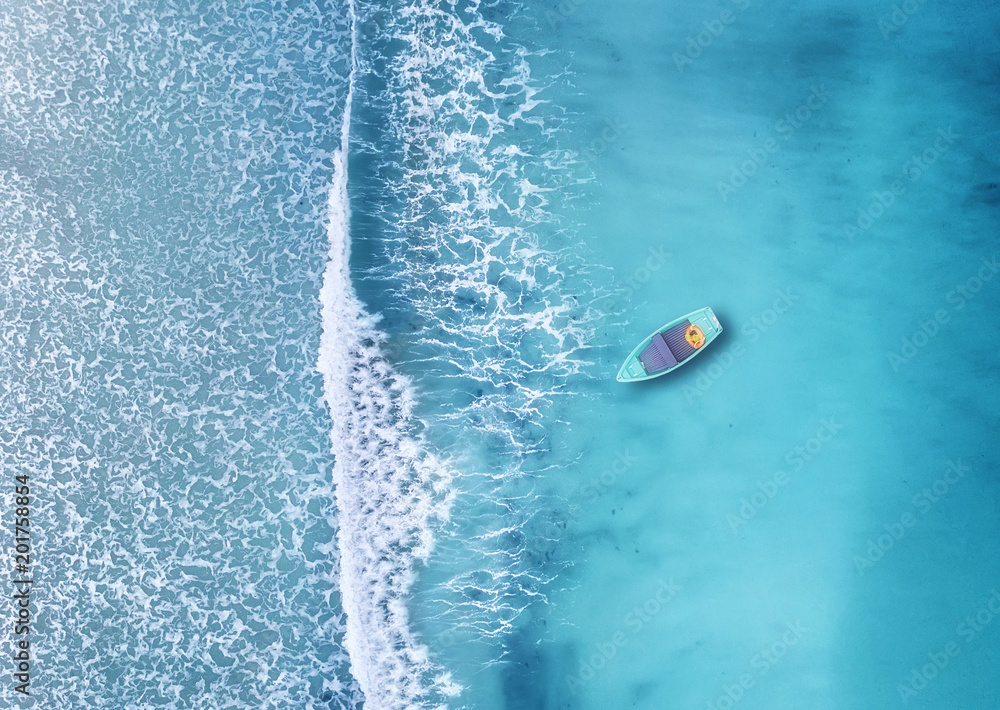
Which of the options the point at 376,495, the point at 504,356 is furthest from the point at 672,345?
the point at 376,495

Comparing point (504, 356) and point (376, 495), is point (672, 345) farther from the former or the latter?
point (376, 495)

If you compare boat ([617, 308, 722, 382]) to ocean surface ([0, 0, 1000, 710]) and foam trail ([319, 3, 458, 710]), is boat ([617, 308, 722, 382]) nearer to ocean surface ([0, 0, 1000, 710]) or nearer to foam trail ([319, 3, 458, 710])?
ocean surface ([0, 0, 1000, 710])

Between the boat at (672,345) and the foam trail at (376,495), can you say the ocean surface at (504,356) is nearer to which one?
the foam trail at (376,495)

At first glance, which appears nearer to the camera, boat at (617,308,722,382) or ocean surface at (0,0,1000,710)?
boat at (617,308,722,382)

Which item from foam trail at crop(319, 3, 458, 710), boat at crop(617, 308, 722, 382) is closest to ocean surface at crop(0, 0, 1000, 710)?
foam trail at crop(319, 3, 458, 710)

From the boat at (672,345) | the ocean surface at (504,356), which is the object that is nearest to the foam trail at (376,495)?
the ocean surface at (504,356)
